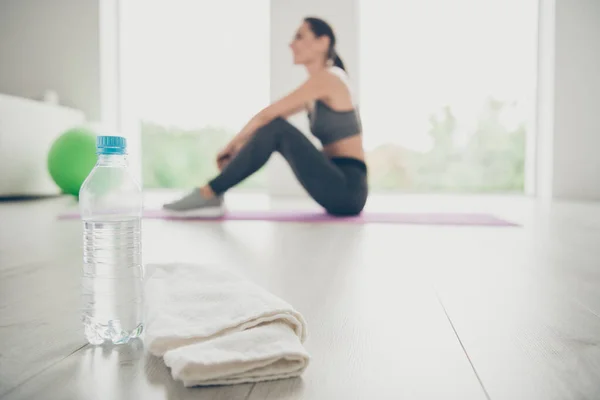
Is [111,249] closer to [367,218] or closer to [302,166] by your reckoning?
[302,166]

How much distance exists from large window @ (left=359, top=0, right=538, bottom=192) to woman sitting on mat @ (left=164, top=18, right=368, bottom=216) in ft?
7.49

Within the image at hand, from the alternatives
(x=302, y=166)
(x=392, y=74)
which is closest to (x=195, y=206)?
(x=302, y=166)

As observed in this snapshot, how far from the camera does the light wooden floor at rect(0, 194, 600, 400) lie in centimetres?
60

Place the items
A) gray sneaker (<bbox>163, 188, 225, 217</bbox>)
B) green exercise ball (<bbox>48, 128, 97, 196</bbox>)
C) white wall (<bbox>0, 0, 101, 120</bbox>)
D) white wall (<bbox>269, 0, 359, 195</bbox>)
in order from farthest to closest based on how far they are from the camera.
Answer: white wall (<bbox>0, 0, 101, 120</bbox>), white wall (<bbox>269, 0, 359, 195</bbox>), green exercise ball (<bbox>48, 128, 97, 196</bbox>), gray sneaker (<bbox>163, 188, 225, 217</bbox>)

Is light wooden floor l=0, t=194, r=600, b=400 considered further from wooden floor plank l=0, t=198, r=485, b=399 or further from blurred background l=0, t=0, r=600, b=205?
blurred background l=0, t=0, r=600, b=205

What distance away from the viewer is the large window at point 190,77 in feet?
16.3

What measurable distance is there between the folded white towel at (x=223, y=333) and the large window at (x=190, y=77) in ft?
14.0

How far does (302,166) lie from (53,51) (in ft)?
12.0

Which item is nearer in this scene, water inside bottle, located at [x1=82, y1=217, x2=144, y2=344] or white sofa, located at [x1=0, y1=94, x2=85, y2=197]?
water inside bottle, located at [x1=82, y1=217, x2=144, y2=344]

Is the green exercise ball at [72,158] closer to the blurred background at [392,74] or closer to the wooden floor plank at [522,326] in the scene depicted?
the blurred background at [392,74]

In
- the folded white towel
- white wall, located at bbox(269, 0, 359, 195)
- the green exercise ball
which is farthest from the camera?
white wall, located at bbox(269, 0, 359, 195)

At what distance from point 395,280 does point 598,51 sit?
165 inches

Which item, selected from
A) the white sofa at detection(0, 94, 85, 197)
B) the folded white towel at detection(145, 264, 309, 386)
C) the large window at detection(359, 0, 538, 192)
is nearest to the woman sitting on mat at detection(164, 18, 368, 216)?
the folded white towel at detection(145, 264, 309, 386)

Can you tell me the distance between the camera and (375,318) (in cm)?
88
